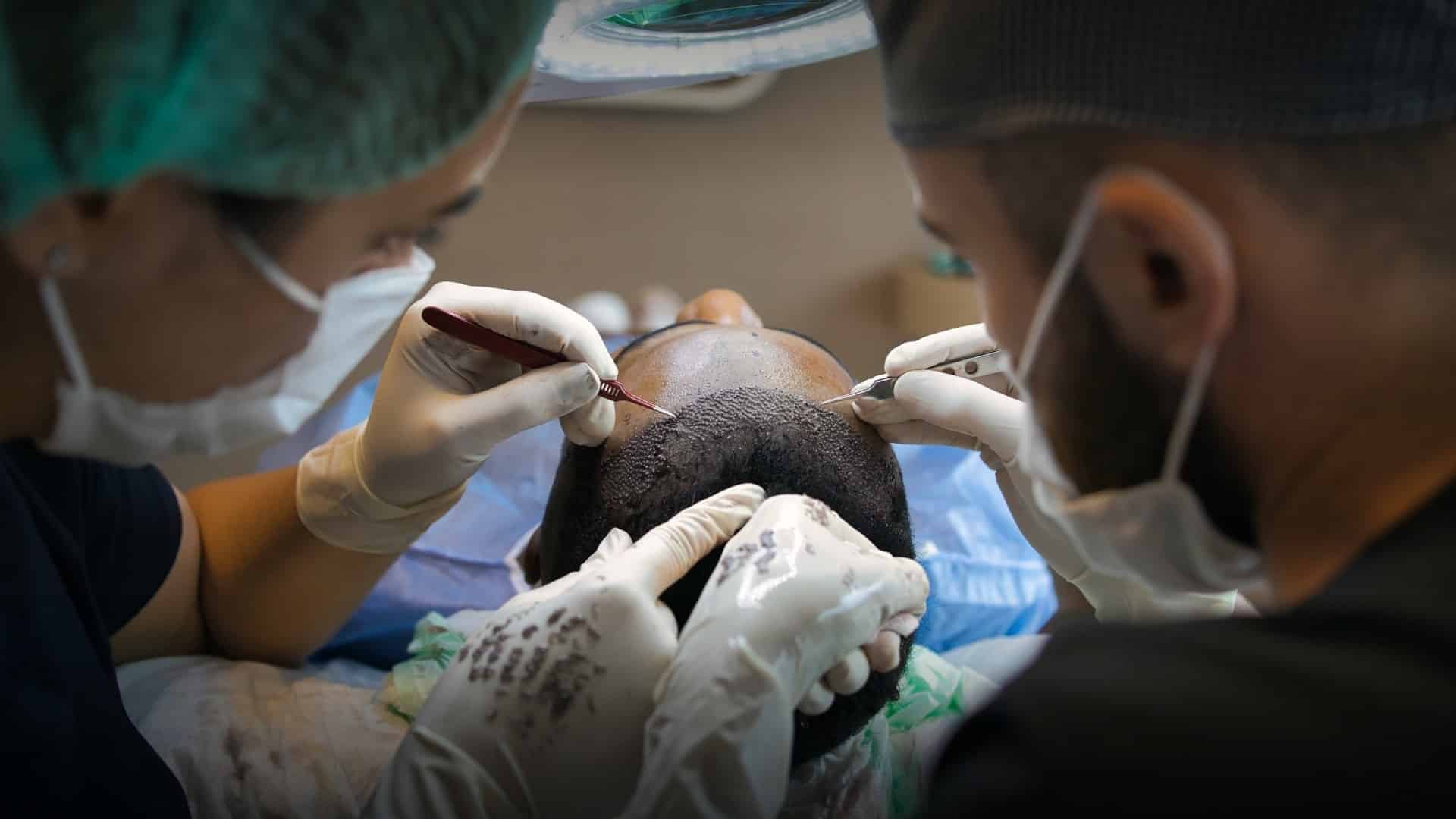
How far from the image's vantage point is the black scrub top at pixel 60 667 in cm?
93

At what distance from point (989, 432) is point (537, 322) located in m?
0.55

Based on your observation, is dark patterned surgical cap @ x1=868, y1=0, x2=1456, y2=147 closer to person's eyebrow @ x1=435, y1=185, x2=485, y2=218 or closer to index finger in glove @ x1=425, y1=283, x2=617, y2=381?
person's eyebrow @ x1=435, y1=185, x2=485, y2=218

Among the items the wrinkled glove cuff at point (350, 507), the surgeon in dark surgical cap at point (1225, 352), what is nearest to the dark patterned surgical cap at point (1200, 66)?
the surgeon in dark surgical cap at point (1225, 352)

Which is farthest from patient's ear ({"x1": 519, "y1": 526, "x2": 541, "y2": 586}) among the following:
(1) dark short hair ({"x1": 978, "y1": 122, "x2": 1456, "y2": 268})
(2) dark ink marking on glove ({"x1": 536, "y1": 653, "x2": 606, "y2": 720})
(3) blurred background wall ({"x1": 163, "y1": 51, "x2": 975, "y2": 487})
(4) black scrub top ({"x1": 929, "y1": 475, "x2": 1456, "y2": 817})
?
(3) blurred background wall ({"x1": 163, "y1": 51, "x2": 975, "y2": 487})

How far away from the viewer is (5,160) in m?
0.56

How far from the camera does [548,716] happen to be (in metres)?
0.93

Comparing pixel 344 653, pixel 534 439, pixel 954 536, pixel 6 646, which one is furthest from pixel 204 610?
pixel 954 536

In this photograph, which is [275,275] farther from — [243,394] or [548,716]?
[548,716]

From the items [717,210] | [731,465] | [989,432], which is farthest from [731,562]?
[717,210]

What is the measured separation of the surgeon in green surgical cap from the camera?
1.89 feet

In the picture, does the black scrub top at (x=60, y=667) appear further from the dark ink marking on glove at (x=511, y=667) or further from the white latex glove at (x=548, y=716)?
the dark ink marking on glove at (x=511, y=667)

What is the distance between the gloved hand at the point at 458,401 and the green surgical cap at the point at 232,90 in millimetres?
489

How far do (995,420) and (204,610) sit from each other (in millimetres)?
1125

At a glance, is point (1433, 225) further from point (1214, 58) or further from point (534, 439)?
point (534, 439)
